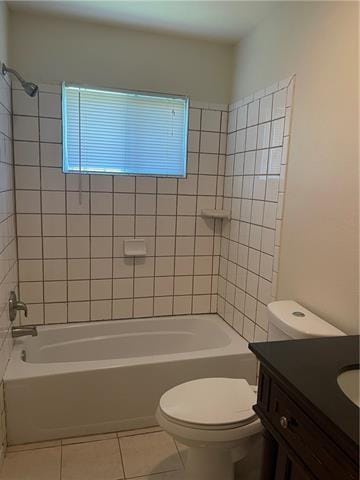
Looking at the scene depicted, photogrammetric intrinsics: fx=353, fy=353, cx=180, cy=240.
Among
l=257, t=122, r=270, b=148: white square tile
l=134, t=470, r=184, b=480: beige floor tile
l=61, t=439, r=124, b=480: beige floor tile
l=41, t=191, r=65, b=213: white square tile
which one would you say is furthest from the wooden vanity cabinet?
l=41, t=191, r=65, b=213: white square tile

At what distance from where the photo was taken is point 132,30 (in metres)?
2.26

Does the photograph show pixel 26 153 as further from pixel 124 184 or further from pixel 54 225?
pixel 124 184

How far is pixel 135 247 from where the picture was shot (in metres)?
2.50

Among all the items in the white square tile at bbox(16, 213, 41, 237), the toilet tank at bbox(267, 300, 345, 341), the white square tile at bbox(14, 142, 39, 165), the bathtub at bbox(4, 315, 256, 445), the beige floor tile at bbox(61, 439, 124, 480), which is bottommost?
the beige floor tile at bbox(61, 439, 124, 480)

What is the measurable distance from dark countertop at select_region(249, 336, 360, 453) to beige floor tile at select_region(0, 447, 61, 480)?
1274 millimetres

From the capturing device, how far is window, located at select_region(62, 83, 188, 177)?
2.31m

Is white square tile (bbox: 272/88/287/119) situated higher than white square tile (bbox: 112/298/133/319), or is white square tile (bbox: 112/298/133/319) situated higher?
white square tile (bbox: 272/88/287/119)

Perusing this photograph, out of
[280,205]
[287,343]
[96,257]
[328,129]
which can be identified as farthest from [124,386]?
[328,129]

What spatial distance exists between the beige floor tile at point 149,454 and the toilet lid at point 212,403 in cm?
47

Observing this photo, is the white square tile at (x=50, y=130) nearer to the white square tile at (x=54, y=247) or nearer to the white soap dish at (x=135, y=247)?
the white square tile at (x=54, y=247)

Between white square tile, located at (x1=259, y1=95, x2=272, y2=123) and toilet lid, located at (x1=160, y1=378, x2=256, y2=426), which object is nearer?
toilet lid, located at (x1=160, y1=378, x2=256, y2=426)

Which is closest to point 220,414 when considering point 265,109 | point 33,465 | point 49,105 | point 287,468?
point 287,468

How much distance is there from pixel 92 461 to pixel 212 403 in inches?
29.8

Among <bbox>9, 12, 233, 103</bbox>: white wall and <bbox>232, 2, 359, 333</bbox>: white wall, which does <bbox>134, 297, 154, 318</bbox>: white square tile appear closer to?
<bbox>232, 2, 359, 333</bbox>: white wall
